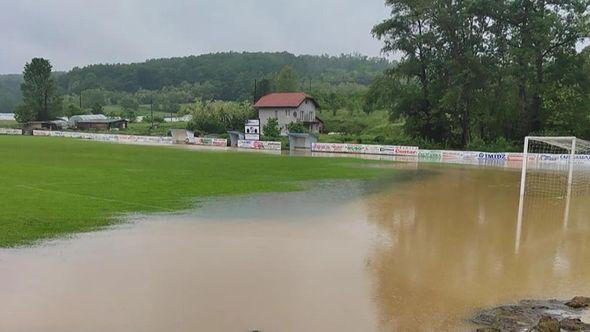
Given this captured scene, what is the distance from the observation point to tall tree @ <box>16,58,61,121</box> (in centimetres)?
9512

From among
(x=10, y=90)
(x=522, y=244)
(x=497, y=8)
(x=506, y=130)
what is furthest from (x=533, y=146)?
(x=10, y=90)

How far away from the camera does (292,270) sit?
11.3 metres

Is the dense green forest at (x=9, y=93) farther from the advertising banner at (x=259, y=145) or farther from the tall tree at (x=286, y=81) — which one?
the advertising banner at (x=259, y=145)

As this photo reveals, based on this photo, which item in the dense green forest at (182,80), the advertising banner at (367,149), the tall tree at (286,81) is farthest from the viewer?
the dense green forest at (182,80)

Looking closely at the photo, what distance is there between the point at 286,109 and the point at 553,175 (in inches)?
1912

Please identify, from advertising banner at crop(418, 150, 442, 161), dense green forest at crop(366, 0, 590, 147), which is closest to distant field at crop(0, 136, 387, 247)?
advertising banner at crop(418, 150, 442, 161)

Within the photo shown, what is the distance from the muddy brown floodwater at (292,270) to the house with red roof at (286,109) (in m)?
59.1

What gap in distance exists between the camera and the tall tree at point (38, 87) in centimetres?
9512

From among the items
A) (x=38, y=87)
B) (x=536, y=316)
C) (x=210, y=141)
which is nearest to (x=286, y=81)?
(x=210, y=141)

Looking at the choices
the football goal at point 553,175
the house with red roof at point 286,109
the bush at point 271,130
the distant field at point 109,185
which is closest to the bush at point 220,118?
the house with red roof at point 286,109

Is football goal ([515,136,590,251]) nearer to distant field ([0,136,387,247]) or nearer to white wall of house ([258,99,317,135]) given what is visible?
distant field ([0,136,387,247])

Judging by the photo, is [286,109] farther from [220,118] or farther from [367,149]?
[367,149]

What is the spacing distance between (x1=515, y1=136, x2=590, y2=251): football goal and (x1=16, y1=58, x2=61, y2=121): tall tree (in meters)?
84.8

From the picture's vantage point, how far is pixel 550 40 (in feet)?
153
